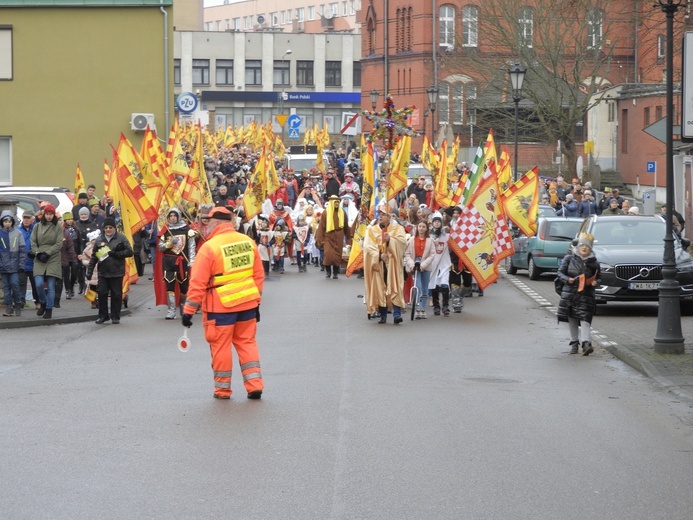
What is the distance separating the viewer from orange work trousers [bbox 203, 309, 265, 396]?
451 inches

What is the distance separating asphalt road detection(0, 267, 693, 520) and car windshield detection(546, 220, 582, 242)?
38.0 ft

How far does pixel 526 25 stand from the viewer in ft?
177

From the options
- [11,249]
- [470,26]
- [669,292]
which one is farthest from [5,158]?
[470,26]

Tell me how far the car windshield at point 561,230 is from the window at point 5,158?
16.3 metres

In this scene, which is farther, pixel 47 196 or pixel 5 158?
pixel 5 158

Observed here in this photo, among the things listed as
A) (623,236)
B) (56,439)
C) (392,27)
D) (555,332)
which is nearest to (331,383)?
(56,439)

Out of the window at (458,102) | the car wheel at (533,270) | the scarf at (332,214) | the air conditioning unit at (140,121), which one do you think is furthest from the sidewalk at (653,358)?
the window at (458,102)

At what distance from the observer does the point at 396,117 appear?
23188mm

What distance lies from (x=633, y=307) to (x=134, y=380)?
459 inches

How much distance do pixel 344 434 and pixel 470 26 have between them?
181ft

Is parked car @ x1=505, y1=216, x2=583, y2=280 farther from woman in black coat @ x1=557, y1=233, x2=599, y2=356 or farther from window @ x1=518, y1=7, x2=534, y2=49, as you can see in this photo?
window @ x1=518, y1=7, x2=534, y2=49

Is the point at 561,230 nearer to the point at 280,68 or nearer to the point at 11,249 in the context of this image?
the point at 11,249

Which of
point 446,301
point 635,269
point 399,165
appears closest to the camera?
point 635,269

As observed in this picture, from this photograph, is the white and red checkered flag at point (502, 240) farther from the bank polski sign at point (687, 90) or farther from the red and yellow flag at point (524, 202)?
the bank polski sign at point (687, 90)
